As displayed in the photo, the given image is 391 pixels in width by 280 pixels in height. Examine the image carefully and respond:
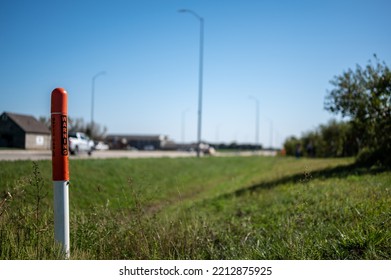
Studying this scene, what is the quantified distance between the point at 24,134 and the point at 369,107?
10.4 metres

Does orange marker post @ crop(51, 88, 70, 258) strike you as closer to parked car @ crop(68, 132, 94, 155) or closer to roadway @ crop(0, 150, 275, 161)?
roadway @ crop(0, 150, 275, 161)

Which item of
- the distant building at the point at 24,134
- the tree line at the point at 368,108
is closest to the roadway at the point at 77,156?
the distant building at the point at 24,134

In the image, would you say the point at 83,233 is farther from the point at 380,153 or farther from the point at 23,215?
the point at 380,153

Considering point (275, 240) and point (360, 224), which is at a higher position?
point (360, 224)

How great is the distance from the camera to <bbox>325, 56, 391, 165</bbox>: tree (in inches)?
444

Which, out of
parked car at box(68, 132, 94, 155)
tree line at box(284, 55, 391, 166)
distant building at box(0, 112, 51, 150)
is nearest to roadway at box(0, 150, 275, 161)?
distant building at box(0, 112, 51, 150)

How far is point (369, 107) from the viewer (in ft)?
39.7

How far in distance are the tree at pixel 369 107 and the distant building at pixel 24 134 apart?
8.99 metres

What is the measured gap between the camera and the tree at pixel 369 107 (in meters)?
11.3

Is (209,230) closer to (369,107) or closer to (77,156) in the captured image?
(369,107)

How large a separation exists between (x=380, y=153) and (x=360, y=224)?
27.7ft
